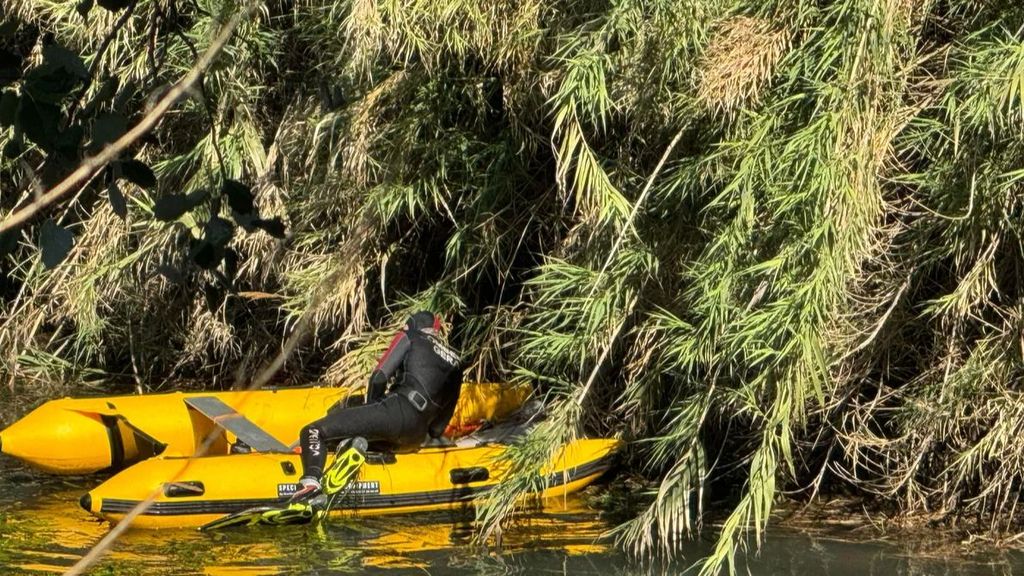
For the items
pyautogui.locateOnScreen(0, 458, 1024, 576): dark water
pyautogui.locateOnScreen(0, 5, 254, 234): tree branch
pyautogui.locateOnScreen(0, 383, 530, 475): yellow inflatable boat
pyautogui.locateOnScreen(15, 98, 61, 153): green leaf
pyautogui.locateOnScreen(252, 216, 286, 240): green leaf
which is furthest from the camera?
pyautogui.locateOnScreen(0, 383, 530, 475): yellow inflatable boat

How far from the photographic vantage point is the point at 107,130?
4.79 ft

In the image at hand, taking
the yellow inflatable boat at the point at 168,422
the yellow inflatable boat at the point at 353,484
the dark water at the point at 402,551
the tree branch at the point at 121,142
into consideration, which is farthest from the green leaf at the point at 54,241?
the yellow inflatable boat at the point at 168,422

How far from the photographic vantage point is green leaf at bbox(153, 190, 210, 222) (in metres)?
1.49

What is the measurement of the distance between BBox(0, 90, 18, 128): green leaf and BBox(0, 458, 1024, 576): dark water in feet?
13.5

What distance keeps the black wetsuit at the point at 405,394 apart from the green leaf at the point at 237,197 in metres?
4.94

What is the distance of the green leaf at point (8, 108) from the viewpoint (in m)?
1.44

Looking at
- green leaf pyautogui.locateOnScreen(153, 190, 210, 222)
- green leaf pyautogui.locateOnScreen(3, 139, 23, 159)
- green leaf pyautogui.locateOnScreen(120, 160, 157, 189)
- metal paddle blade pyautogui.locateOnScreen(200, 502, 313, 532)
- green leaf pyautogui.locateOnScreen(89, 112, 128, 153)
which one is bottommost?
metal paddle blade pyautogui.locateOnScreen(200, 502, 313, 532)

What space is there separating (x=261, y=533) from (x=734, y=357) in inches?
92.2

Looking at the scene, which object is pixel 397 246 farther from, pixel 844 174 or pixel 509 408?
pixel 844 174

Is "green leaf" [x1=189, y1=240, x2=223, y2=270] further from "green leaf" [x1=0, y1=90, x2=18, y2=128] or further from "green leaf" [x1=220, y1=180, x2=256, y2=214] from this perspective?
"green leaf" [x1=0, y1=90, x2=18, y2=128]

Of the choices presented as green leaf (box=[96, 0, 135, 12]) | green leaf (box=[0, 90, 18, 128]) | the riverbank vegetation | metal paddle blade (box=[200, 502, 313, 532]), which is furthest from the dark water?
green leaf (box=[0, 90, 18, 128])

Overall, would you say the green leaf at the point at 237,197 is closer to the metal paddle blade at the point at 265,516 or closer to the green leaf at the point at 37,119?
the green leaf at the point at 37,119

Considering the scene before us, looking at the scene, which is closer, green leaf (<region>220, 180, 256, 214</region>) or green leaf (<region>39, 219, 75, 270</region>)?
green leaf (<region>39, 219, 75, 270</region>)

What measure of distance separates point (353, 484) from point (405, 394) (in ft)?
1.73
